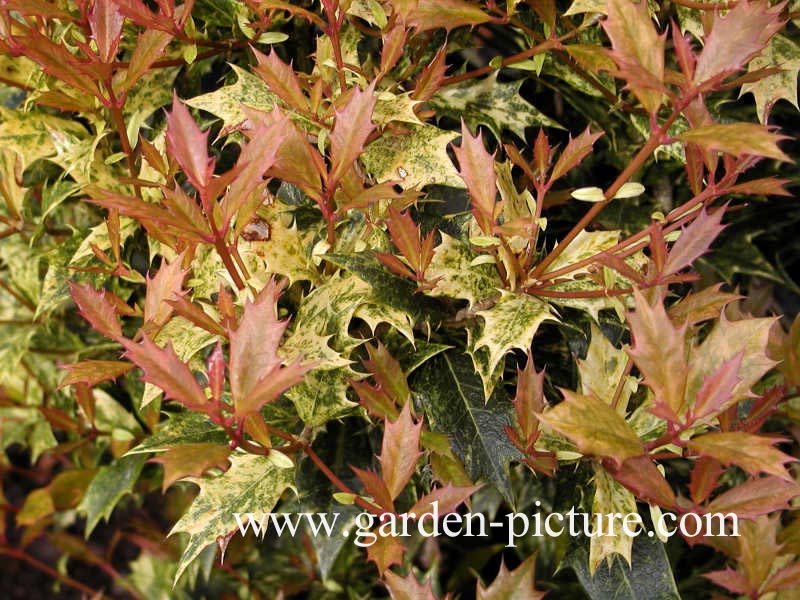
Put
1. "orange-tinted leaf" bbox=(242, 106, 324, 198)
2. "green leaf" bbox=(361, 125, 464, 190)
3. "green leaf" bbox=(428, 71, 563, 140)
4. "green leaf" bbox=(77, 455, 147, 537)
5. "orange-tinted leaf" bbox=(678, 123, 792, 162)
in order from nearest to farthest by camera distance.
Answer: "orange-tinted leaf" bbox=(678, 123, 792, 162), "orange-tinted leaf" bbox=(242, 106, 324, 198), "green leaf" bbox=(361, 125, 464, 190), "green leaf" bbox=(428, 71, 563, 140), "green leaf" bbox=(77, 455, 147, 537)

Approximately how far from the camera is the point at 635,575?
0.85 metres

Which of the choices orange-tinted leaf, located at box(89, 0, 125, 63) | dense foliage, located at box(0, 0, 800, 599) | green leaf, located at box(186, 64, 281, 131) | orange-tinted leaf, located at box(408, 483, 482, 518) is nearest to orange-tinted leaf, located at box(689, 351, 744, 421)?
dense foliage, located at box(0, 0, 800, 599)

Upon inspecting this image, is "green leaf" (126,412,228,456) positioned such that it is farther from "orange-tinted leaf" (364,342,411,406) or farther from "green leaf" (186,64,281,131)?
"green leaf" (186,64,281,131)

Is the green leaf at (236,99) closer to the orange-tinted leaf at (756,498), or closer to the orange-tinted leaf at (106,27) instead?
the orange-tinted leaf at (106,27)

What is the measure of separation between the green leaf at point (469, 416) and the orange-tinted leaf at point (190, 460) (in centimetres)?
27

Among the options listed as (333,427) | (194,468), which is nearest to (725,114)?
(333,427)

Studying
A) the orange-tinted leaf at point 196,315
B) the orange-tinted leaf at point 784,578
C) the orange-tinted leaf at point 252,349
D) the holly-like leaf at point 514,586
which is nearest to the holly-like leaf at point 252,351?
the orange-tinted leaf at point 252,349

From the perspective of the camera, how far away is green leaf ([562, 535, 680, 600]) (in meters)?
Answer: 0.84

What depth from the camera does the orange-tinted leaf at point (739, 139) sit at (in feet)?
2.00

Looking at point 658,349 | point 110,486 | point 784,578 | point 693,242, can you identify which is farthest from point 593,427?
point 110,486

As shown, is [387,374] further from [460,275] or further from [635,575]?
[635,575]

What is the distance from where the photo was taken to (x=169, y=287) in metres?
0.78

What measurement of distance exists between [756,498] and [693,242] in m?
0.25

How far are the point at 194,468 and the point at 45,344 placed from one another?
0.72 metres
